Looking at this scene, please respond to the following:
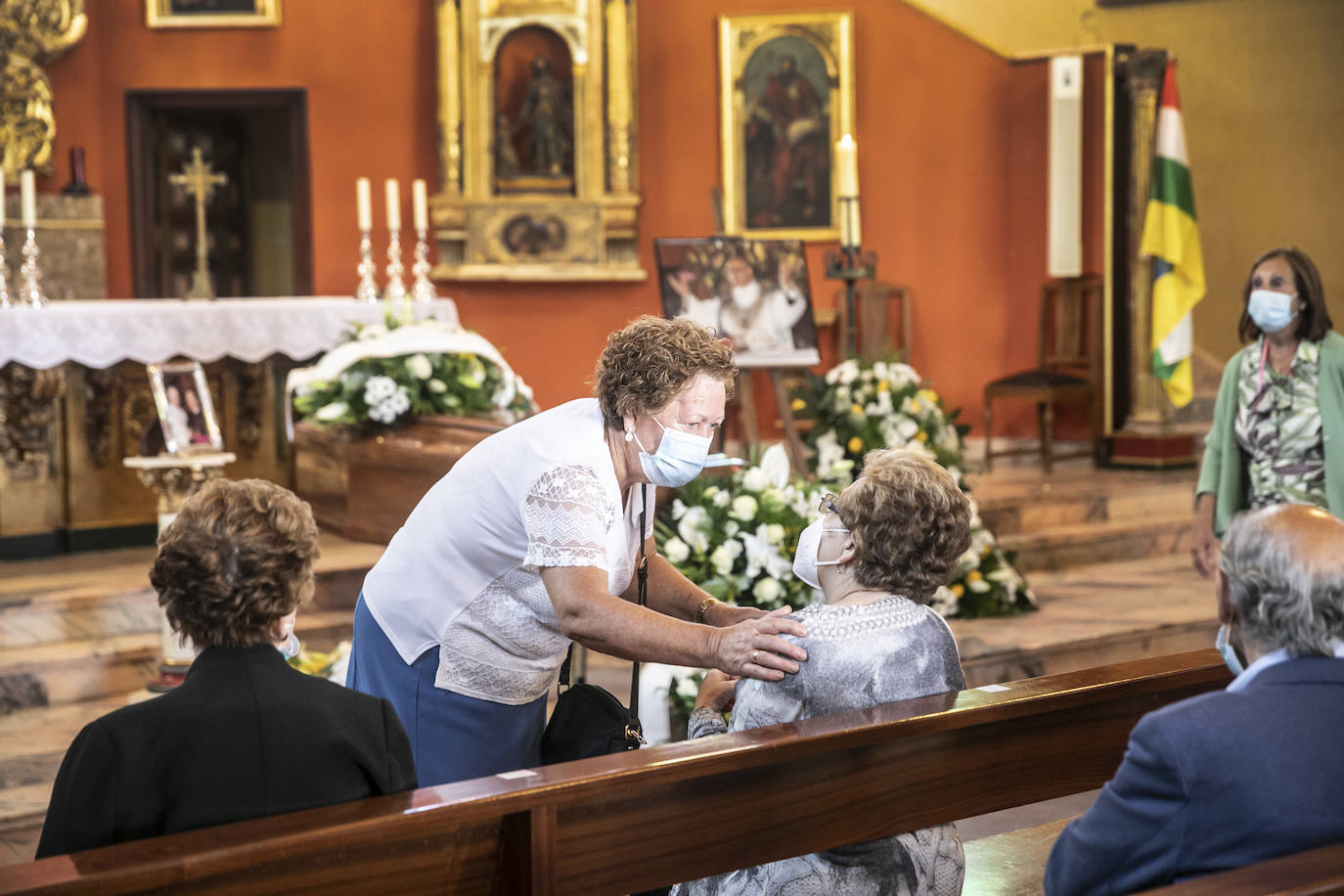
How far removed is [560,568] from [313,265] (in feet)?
22.8

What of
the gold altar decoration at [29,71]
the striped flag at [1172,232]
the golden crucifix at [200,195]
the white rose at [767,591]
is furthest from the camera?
the striped flag at [1172,232]

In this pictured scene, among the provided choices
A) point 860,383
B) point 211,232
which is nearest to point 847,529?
point 860,383

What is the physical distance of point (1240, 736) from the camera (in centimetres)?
148

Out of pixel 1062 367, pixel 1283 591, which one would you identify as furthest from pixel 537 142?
pixel 1283 591

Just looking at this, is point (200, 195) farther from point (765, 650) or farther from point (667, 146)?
point (765, 650)

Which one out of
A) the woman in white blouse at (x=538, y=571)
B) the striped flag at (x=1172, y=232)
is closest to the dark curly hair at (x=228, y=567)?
the woman in white blouse at (x=538, y=571)

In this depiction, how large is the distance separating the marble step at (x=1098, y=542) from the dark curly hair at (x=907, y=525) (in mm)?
4668

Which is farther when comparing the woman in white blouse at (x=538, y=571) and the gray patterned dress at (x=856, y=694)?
the woman in white blouse at (x=538, y=571)

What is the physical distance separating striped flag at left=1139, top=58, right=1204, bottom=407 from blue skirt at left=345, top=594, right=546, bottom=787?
21.6 feet

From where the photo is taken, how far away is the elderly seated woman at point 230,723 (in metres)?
1.60

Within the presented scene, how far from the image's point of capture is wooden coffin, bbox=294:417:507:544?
16.0 ft

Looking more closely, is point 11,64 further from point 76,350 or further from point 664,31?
point 664,31

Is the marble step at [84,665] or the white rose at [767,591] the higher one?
the white rose at [767,591]

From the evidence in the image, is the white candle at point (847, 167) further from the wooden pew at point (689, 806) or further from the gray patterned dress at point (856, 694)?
the gray patterned dress at point (856, 694)
